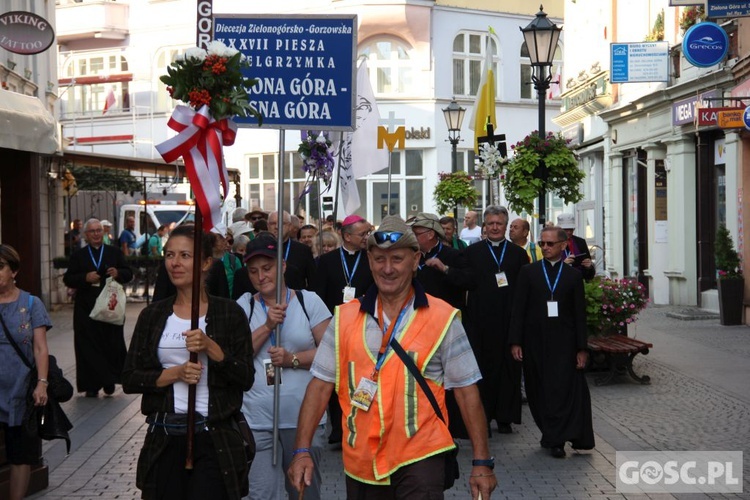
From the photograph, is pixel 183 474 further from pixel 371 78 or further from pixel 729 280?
pixel 371 78

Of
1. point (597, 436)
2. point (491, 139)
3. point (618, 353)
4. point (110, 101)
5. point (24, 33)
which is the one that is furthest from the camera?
point (110, 101)

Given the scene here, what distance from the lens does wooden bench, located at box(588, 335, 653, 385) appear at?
13891mm

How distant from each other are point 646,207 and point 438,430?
82.5 feet

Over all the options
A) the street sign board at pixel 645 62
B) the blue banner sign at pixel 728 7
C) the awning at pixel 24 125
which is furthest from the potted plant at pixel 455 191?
the awning at pixel 24 125

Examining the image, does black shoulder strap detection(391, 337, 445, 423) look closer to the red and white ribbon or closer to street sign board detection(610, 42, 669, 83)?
the red and white ribbon

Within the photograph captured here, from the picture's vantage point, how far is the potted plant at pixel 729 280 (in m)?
20.9

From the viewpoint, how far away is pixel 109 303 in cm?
1349

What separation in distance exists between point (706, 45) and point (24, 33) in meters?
11.4

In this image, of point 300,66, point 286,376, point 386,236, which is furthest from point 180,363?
point 300,66

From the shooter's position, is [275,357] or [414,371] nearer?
[414,371]

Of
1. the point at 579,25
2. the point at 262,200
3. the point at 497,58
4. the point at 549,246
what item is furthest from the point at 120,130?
the point at 549,246

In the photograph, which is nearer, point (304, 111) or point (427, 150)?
point (304, 111)

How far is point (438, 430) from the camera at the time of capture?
4.84 metres

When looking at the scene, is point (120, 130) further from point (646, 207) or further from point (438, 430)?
point (438, 430)
